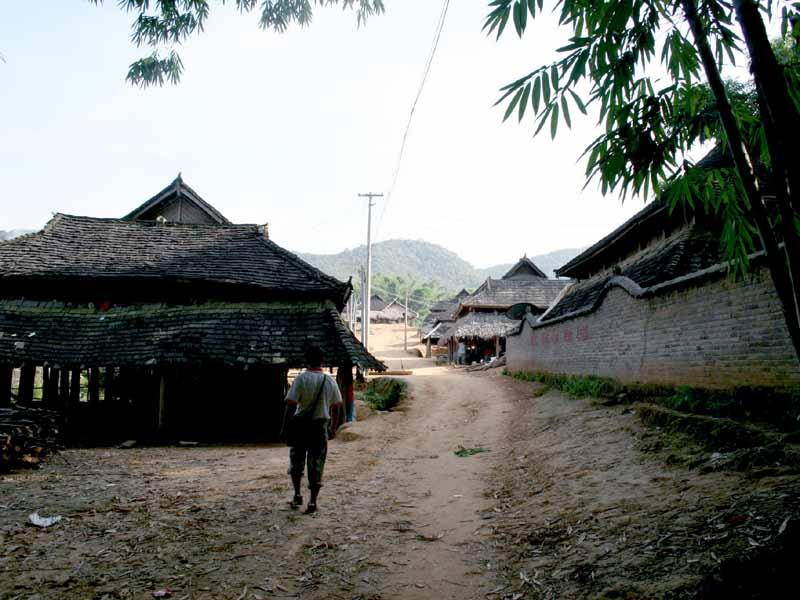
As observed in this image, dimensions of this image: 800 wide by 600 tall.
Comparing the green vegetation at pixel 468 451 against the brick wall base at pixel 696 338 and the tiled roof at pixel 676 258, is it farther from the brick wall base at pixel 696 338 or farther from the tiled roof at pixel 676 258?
the tiled roof at pixel 676 258

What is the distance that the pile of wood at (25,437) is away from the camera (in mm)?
8648

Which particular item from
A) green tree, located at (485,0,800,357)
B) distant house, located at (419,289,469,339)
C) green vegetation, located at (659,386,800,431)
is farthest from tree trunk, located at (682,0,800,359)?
distant house, located at (419,289,469,339)

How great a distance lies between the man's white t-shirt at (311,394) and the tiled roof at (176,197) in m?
17.0

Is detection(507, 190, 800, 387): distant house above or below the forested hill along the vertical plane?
below

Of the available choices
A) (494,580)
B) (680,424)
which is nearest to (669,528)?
(494,580)

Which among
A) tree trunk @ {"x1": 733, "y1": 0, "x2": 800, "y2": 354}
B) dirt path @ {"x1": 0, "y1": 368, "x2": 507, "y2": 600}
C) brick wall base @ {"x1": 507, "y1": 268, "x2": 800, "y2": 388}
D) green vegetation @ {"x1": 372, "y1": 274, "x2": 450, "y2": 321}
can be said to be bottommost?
dirt path @ {"x1": 0, "y1": 368, "x2": 507, "y2": 600}

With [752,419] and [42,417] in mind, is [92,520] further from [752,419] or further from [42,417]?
[752,419]

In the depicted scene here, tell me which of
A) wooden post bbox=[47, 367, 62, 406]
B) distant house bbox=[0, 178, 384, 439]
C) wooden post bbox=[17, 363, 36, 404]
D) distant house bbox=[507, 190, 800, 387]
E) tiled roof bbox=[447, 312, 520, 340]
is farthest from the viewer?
tiled roof bbox=[447, 312, 520, 340]

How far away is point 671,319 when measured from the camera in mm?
8836

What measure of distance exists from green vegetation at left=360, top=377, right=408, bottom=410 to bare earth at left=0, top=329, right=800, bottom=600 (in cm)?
846

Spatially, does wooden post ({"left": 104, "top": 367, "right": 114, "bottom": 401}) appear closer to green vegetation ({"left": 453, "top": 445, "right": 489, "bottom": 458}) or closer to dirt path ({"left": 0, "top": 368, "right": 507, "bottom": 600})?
dirt path ({"left": 0, "top": 368, "right": 507, "bottom": 600})

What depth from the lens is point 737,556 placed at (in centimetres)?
312

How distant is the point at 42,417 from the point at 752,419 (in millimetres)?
12408

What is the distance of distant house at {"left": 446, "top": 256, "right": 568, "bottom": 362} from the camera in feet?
106
